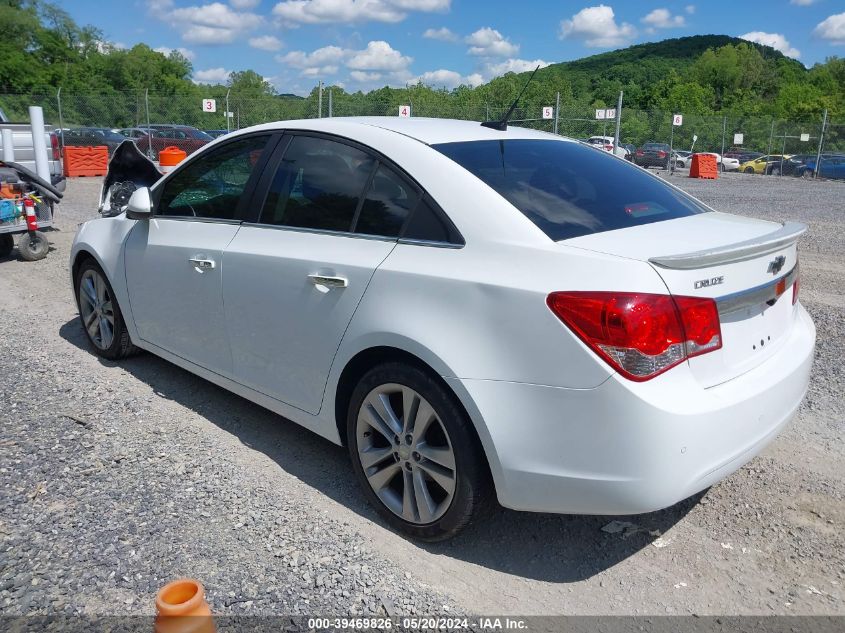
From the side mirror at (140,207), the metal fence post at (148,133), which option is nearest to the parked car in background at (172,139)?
the metal fence post at (148,133)

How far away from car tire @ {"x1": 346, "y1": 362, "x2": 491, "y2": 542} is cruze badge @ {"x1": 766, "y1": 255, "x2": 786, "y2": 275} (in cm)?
134

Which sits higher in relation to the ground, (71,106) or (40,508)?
(71,106)

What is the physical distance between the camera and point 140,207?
171 inches

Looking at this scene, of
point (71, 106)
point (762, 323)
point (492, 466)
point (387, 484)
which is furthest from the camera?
point (71, 106)

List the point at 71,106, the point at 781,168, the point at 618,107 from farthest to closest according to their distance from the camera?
the point at 781,168 < the point at 71,106 < the point at 618,107

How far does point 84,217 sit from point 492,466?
12532 mm

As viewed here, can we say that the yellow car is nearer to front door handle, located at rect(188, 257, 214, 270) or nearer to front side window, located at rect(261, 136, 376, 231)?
front side window, located at rect(261, 136, 376, 231)

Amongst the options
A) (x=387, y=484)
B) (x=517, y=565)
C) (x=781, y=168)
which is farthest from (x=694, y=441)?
(x=781, y=168)

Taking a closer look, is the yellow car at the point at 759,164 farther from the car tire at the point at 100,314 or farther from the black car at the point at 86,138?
the car tire at the point at 100,314

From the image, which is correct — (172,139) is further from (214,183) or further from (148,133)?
(214,183)

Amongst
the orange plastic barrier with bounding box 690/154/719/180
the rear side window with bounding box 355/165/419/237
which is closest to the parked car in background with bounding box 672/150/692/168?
the orange plastic barrier with bounding box 690/154/719/180

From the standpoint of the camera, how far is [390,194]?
315cm

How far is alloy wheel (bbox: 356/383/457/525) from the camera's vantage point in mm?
2838

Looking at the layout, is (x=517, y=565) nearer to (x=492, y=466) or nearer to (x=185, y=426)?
(x=492, y=466)
